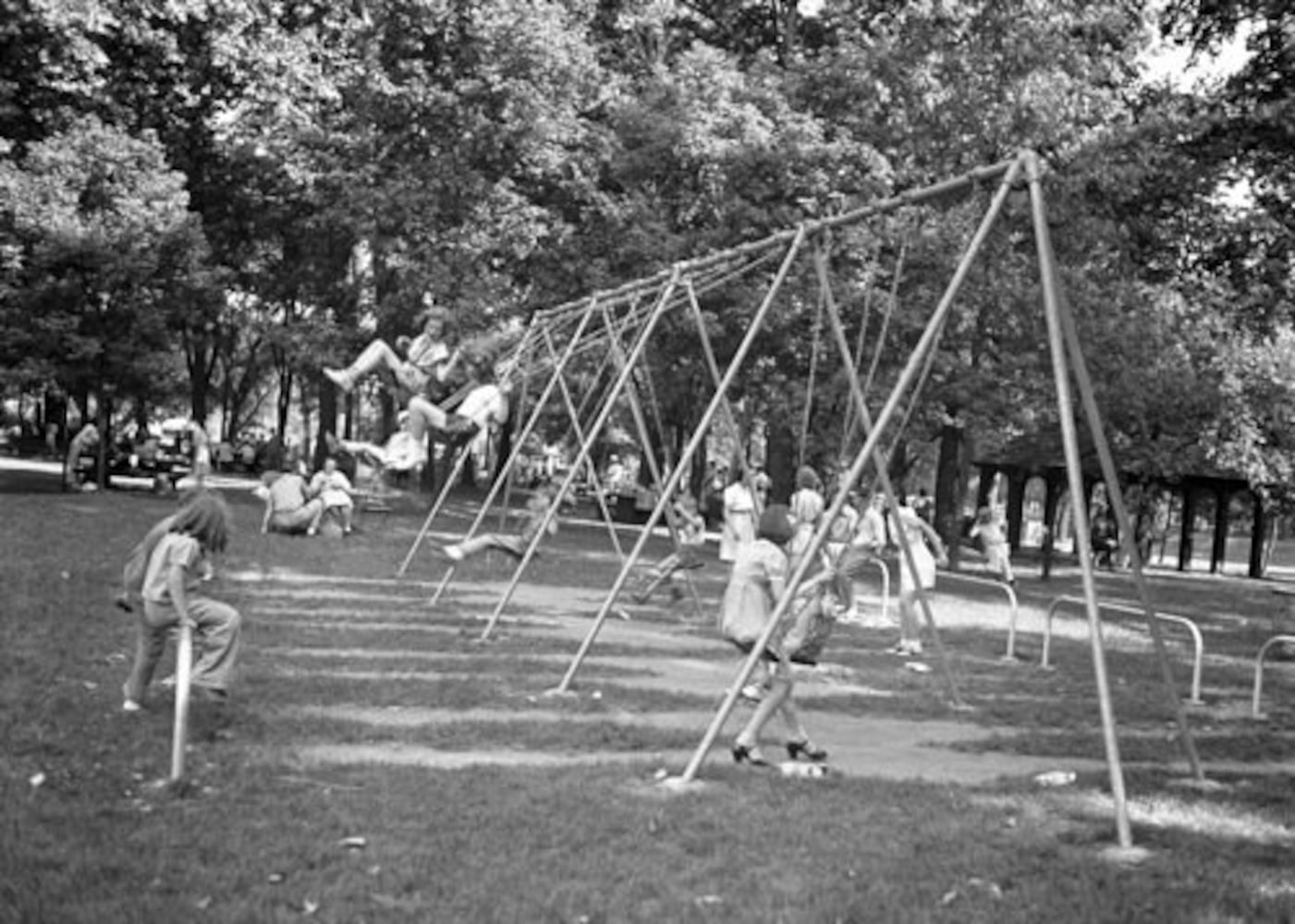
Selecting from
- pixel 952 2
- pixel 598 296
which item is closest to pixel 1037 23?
pixel 952 2

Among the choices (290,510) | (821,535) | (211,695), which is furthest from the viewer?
(290,510)

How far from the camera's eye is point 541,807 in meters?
7.12

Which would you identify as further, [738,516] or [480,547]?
[738,516]

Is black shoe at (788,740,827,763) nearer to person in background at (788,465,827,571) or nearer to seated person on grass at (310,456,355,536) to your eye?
person in background at (788,465,827,571)

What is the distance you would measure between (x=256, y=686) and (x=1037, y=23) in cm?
2147

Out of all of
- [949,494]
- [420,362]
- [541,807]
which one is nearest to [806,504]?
[420,362]

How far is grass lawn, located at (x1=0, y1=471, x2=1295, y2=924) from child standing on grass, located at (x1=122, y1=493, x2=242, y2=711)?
0.85 feet

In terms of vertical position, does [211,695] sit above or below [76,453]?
below

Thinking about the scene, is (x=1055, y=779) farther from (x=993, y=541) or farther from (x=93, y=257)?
(x=93, y=257)

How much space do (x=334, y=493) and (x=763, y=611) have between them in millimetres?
17848

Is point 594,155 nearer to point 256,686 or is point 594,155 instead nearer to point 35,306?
point 35,306

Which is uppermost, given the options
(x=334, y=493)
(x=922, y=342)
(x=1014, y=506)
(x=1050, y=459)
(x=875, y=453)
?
(x=1050, y=459)

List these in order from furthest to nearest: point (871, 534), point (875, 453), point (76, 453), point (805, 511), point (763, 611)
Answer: point (76, 453) < point (871, 534) < point (805, 511) < point (875, 453) < point (763, 611)

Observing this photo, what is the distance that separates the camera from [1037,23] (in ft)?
87.8
